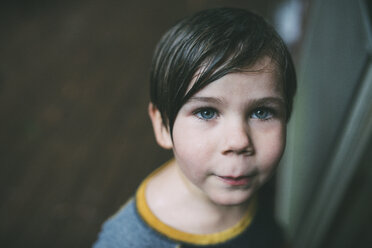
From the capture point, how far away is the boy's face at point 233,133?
0.61 meters

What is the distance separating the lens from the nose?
0.61 metres

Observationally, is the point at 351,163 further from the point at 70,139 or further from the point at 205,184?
the point at 70,139

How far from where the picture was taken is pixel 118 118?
6.84ft

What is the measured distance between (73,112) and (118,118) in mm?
289

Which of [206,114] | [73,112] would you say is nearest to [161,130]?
[206,114]

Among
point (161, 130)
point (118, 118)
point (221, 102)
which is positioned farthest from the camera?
point (118, 118)

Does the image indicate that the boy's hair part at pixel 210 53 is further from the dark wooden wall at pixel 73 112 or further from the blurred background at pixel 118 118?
the dark wooden wall at pixel 73 112

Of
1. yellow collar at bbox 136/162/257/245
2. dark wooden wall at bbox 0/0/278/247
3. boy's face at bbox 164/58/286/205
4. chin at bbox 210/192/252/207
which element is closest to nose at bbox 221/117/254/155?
boy's face at bbox 164/58/286/205

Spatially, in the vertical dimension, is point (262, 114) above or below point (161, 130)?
above

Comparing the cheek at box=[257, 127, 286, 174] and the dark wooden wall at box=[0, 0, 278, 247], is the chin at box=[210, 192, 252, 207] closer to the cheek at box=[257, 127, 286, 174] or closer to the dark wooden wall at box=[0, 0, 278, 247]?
the cheek at box=[257, 127, 286, 174]

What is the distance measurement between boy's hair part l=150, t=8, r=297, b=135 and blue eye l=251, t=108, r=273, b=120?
0.05 m

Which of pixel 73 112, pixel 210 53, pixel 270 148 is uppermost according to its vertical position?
pixel 210 53

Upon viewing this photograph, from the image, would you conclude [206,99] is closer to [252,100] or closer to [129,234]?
[252,100]

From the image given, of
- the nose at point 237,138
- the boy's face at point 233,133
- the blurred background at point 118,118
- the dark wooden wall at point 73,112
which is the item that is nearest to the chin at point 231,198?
the boy's face at point 233,133
